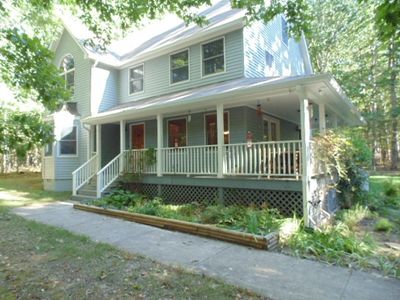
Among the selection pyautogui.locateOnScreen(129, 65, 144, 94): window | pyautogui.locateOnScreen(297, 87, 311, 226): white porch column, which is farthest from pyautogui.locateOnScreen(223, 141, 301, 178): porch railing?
pyautogui.locateOnScreen(129, 65, 144, 94): window

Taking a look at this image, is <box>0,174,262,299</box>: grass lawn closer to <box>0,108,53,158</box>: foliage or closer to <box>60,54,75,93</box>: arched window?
<box>0,108,53,158</box>: foliage

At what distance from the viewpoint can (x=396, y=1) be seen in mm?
2641

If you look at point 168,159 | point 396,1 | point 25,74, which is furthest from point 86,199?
point 396,1

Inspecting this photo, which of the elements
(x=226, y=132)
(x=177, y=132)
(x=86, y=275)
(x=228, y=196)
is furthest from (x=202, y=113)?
(x=86, y=275)

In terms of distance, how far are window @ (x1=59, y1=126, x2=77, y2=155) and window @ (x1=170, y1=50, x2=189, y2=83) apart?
5.72 m

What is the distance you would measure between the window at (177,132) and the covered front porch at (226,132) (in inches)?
0.8

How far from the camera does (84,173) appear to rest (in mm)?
12062

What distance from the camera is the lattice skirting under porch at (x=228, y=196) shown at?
7.40 m

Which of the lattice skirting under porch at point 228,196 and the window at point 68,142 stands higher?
the window at point 68,142

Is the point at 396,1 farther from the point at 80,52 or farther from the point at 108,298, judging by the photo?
the point at 80,52

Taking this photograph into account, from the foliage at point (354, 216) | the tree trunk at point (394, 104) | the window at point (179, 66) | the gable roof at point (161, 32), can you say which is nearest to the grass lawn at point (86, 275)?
the foliage at point (354, 216)

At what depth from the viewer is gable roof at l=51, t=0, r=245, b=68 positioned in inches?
435

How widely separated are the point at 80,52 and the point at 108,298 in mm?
14072

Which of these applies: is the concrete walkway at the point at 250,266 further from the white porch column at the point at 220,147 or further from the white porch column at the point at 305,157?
the white porch column at the point at 220,147
